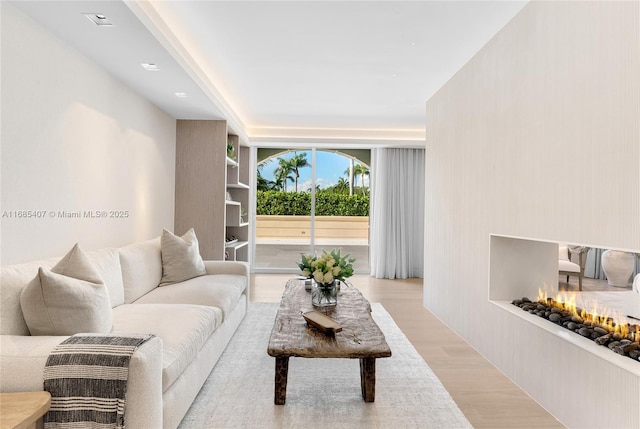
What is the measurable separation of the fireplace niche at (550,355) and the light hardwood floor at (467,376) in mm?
113

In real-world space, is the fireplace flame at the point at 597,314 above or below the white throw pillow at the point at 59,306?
below

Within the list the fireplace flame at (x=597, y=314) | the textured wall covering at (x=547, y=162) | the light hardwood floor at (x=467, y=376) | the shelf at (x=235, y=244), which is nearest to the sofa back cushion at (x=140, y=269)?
the light hardwood floor at (x=467, y=376)

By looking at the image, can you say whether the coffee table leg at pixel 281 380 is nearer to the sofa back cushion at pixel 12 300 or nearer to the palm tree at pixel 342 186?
the sofa back cushion at pixel 12 300

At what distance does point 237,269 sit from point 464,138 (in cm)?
269

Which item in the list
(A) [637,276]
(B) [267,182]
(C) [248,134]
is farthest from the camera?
(B) [267,182]

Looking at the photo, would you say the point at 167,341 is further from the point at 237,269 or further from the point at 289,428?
the point at 237,269

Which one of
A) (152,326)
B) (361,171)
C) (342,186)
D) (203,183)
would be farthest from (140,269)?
(361,171)

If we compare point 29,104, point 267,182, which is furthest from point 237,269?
point 267,182

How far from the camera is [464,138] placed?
3.78 metres

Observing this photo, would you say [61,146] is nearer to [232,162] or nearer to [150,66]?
[150,66]

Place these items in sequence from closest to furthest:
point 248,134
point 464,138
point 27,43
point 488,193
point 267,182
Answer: point 27,43 < point 488,193 < point 464,138 < point 248,134 < point 267,182

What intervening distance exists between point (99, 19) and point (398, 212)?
18.8 ft

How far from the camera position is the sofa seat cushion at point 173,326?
209 cm

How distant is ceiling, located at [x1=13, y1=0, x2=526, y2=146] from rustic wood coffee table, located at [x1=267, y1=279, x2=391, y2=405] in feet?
7.18
